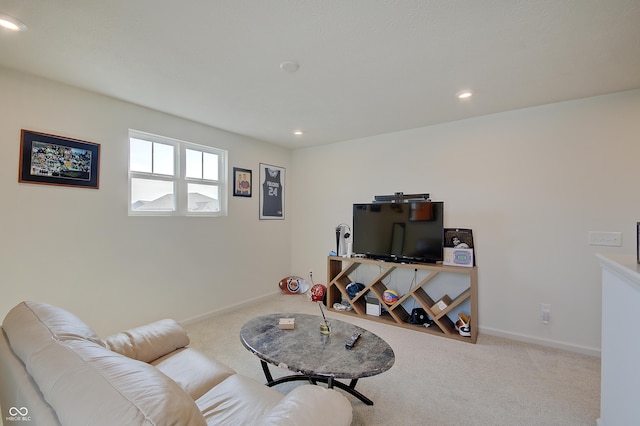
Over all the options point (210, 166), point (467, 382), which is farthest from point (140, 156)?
point (467, 382)

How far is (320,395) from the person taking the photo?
107 centimetres

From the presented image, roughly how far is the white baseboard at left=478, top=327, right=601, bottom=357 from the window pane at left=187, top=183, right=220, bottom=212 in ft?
11.8

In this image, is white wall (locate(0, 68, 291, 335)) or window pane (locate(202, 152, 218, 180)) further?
window pane (locate(202, 152, 218, 180))

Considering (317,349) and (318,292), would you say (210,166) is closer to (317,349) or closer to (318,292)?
(318,292)

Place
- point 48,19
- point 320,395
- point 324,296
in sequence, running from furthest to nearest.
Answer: point 324,296 < point 48,19 < point 320,395

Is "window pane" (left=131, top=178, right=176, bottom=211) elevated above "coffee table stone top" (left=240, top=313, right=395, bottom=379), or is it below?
above

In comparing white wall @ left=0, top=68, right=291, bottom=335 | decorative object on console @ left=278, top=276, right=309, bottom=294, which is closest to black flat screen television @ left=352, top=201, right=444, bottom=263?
decorative object on console @ left=278, top=276, right=309, bottom=294

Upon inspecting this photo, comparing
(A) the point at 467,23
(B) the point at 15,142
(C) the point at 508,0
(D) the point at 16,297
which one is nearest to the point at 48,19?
(B) the point at 15,142

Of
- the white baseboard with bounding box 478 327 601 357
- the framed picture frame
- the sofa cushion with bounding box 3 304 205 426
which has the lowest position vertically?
the white baseboard with bounding box 478 327 601 357

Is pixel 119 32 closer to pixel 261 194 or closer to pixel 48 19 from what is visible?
pixel 48 19

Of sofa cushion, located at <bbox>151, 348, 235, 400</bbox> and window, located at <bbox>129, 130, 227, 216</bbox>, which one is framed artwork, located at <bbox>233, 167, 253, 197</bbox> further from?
sofa cushion, located at <bbox>151, 348, 235, 400</bbox>

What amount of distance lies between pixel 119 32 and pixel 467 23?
6.94 feet

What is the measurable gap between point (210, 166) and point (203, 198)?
45cm

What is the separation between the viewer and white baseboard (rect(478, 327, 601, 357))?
2656 millimetres
